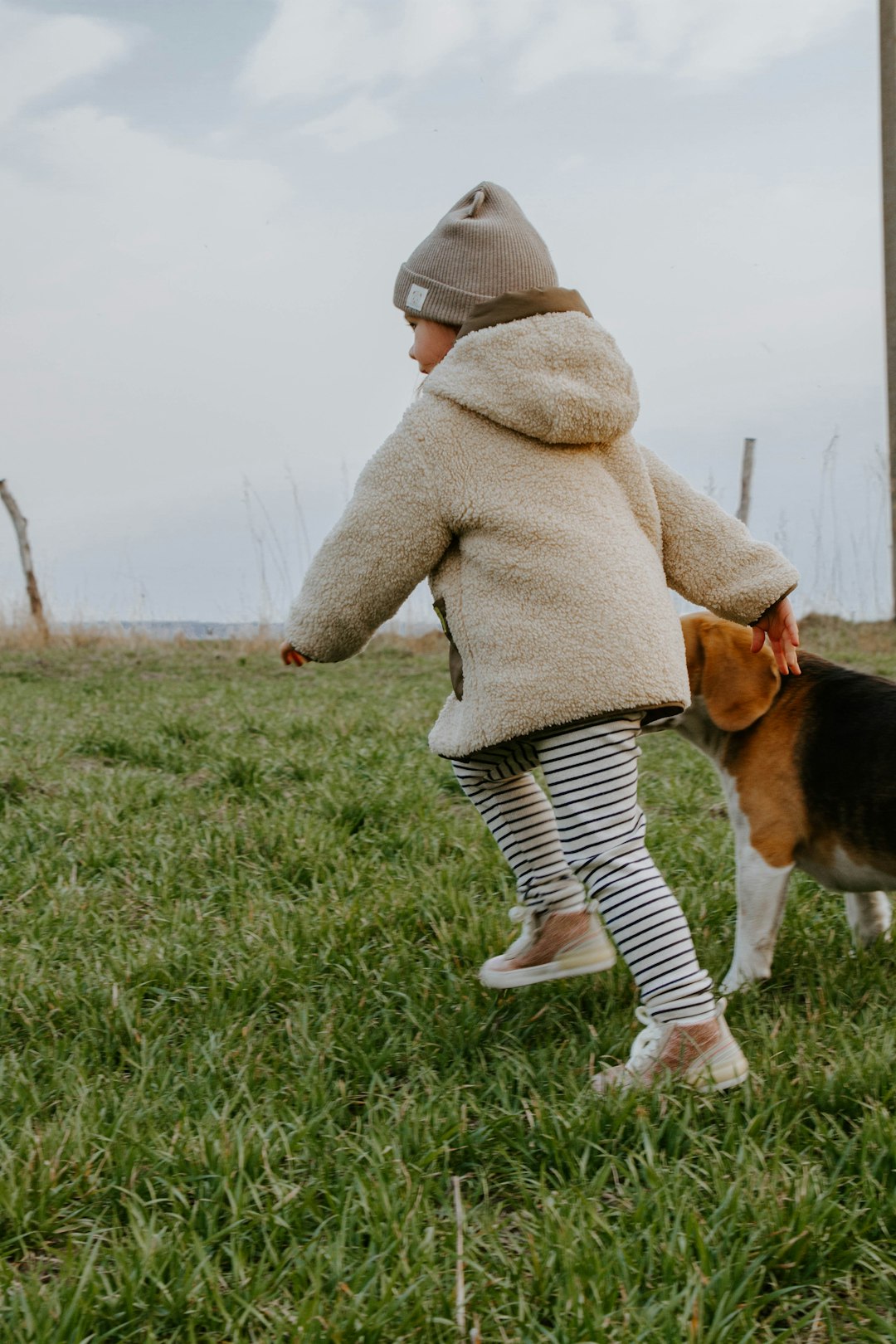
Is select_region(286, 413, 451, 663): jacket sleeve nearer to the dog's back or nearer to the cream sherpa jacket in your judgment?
the cream sherpa jacket

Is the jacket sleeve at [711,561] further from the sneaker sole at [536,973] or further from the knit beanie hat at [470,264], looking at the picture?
the sneaker sole at [536,973]

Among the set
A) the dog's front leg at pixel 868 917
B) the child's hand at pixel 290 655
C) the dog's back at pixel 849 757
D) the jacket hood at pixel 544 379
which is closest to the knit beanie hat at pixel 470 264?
the jacket hood at pixel 544 379

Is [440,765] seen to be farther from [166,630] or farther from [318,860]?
[166,630]

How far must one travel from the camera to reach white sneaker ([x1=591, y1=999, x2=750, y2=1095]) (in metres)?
2.47

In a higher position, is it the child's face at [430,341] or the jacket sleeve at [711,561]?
the child's face at [430,341]

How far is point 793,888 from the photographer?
4.05m

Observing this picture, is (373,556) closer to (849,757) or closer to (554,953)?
(554,953)

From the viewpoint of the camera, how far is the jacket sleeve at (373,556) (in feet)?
8.75

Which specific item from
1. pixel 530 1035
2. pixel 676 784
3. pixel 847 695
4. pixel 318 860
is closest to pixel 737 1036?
pixel 530 1035

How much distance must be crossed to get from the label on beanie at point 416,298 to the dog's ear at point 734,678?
1.26 metres

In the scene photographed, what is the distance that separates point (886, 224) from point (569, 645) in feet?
44.1

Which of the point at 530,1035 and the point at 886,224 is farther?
the point at 886,224

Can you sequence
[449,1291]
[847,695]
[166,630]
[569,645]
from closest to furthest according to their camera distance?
1. [449,1291]
2. [569,645]
3. [847,695]
4. [166,630]

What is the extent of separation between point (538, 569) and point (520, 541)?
77 mm
